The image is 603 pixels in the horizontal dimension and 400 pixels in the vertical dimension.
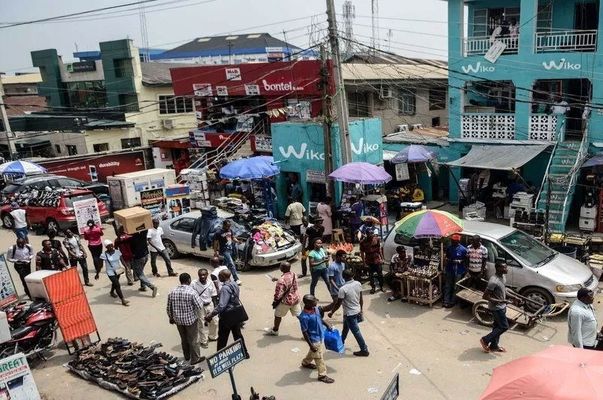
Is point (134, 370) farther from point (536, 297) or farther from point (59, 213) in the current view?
point (59, 213)

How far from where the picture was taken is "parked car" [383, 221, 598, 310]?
10.2m

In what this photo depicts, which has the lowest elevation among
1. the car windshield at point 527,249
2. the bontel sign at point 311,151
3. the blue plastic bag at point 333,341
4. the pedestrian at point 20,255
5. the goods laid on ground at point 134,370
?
the goods laid on ground at point 134,370

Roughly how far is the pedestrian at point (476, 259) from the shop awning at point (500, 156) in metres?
6.32

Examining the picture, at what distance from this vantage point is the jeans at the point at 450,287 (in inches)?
424

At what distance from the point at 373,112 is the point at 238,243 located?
1529cm

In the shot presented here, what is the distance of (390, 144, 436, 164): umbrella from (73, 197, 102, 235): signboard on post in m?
10.9

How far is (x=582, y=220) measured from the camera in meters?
16.0

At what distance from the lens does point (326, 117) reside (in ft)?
51.8

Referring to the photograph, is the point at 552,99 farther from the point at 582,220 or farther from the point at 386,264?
the point at 386,264

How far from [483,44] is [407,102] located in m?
10.6

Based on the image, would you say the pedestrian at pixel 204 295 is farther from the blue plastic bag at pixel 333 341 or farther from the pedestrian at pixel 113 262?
the pedestrian at pixel 113 262

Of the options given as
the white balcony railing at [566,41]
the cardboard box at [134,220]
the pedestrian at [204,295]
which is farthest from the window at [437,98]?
the pedestrian at [204,295]

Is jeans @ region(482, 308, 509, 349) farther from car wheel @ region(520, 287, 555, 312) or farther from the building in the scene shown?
the building

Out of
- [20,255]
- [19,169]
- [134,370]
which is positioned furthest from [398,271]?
[19,169]
